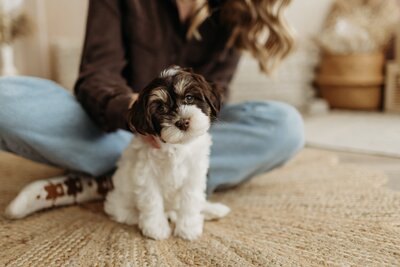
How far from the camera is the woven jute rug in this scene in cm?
92

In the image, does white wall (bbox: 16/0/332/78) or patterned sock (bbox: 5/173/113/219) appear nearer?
patterned sock (bbox: 5/173/113/219)

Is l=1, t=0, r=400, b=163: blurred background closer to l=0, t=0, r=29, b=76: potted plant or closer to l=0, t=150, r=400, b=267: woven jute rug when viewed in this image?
l=0, t=0, r=29, b=76: potted plant

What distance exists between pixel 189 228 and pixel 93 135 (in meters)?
0.49

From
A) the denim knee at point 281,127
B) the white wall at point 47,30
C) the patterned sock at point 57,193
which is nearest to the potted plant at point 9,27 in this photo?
the white wall at point 47,30

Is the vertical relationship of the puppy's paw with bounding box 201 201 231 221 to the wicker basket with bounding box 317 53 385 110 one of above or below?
below

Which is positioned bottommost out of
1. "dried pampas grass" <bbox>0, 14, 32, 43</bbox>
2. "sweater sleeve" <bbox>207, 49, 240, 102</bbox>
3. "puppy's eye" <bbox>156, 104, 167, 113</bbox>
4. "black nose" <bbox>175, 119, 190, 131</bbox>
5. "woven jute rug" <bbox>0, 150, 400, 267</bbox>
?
"woven jute rug" <bbox>0, 150, 400, 267</bbox>

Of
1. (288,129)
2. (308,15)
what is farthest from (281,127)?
(308,15)

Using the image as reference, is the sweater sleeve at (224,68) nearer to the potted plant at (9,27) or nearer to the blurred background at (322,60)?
the blurred background at (322,60)

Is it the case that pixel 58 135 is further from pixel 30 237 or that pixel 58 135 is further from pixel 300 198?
pixel 300 198

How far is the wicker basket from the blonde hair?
1.83 meters

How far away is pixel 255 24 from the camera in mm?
1545

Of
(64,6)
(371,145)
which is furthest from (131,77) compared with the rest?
(64,6)

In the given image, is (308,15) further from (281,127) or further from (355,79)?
(281,127)

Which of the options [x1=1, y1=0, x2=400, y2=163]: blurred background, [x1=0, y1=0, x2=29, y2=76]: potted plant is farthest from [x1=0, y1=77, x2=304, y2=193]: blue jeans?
[x1=0, y1=0, x2=29, y2=76]: potted plant
